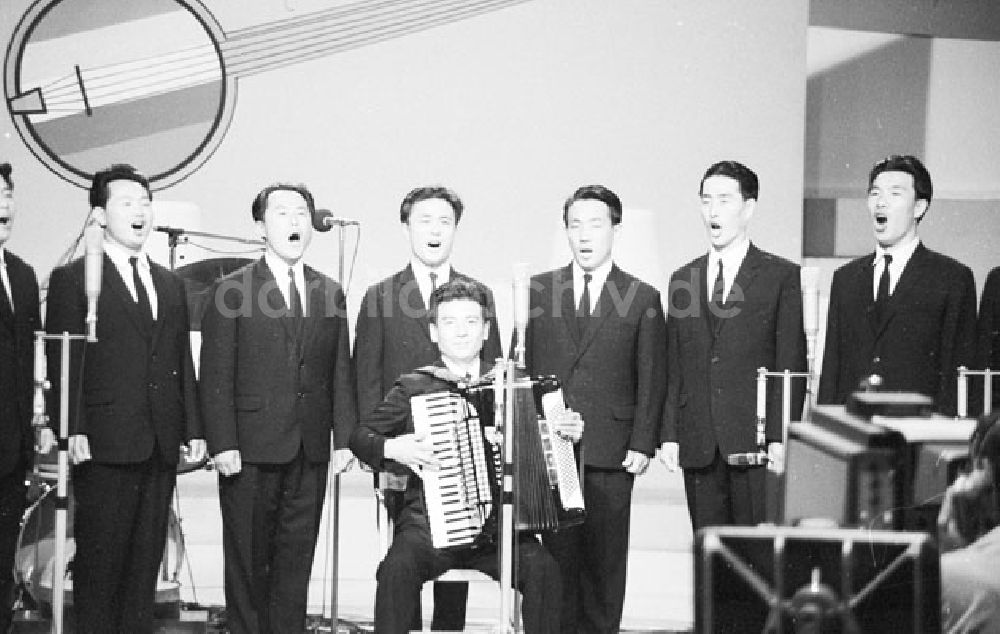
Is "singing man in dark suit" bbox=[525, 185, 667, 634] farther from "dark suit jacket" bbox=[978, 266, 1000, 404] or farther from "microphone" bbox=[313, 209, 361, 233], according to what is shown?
"dark suit jacket" bbox=[978, 266, 1000, 404]

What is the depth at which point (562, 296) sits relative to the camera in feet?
16.5

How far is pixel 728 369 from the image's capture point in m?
4.96

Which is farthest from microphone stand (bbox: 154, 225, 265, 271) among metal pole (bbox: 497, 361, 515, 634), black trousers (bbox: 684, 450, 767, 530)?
black trousers (bbox: 684, 450, 767, 530)

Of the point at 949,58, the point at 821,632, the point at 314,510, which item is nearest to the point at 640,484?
the point at 314,510

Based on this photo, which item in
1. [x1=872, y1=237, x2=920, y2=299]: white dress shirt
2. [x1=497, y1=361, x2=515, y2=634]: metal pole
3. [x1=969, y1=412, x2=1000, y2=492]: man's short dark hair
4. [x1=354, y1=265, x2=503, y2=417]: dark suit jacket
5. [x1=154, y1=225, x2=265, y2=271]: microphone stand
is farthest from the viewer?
[x1=154, y1=225, x2=265, y2=271]: microphone stand

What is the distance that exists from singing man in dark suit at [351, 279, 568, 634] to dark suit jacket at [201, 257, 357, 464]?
346 mm

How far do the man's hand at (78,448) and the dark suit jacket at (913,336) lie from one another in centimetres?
258

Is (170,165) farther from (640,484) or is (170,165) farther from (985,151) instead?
(985,151)

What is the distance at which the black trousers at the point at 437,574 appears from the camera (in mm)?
4289

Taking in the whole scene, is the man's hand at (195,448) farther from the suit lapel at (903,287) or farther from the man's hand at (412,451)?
the suit lapel at (903,287)

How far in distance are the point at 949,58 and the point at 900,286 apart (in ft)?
5.76

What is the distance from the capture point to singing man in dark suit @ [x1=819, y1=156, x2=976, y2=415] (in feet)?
16.5

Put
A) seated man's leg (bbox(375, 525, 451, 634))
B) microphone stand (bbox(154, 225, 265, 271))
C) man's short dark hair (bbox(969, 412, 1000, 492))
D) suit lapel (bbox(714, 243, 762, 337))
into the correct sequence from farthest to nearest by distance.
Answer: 1. microphone stand (bbox(154, 225, 265, 271))
2. suit lapel (bbox(714, 243, 762, 337))
3. seated man's leg (bbox(375, 525, 451, 634))
4. man's short dark hair (bbox(969, 412, 1000, 492))

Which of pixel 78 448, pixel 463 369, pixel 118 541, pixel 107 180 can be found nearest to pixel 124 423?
pixel 78 448
